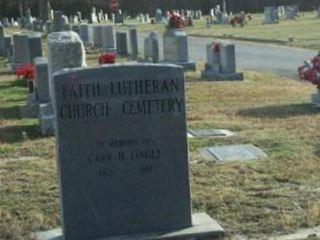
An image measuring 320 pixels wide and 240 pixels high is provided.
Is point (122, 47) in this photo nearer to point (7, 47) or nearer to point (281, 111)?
point (7, 47)

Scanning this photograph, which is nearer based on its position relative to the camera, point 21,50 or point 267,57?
point 21,50

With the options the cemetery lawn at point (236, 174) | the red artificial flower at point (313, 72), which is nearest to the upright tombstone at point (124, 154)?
the cemetery lawn at point (236, 174)

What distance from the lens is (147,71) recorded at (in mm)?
5797

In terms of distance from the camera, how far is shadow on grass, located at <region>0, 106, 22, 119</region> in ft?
42.6

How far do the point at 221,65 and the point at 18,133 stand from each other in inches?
362

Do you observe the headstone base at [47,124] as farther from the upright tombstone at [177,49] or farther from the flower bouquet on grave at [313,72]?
the upright tombstone at [177,49]

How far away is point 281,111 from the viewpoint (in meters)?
12.5

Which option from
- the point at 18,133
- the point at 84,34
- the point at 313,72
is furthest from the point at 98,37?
the point at 18,133

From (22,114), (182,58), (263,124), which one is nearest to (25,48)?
(182,58)

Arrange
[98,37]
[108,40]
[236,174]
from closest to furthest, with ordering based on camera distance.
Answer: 1. [236,174]
2. [108,40]
3. [98,37]

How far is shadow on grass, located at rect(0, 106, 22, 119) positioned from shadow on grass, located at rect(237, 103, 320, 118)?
144 inches

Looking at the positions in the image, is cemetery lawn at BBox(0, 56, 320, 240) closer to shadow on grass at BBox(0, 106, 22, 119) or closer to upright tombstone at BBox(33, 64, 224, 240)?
shadow on grass at BBox(0, 106, 22, 119)

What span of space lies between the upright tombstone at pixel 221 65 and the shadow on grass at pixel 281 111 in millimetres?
5873

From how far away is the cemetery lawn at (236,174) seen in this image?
6430 millimetres
